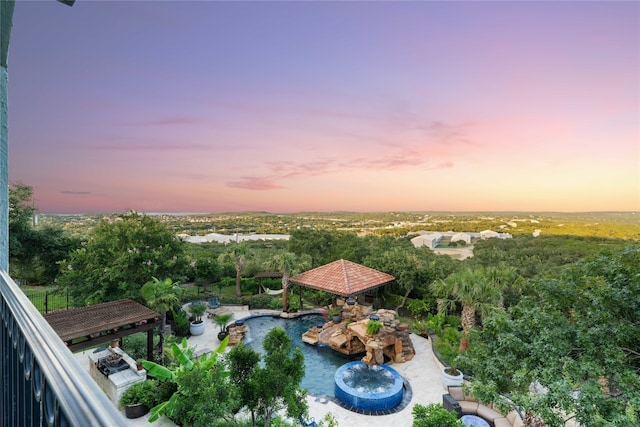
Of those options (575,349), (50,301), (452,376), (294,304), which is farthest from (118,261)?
(575,349)

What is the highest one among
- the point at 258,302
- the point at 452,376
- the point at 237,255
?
the point at 237,255

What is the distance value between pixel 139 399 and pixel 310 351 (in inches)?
315

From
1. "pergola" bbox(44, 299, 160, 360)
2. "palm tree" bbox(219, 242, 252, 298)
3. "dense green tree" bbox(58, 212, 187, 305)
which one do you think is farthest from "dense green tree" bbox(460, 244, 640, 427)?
"palm tree" bbox(219, 242, 252, 298)

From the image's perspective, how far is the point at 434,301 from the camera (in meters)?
19.0

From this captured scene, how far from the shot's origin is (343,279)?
60.8 feet

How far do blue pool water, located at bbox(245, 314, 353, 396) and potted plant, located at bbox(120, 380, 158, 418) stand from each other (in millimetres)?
5215

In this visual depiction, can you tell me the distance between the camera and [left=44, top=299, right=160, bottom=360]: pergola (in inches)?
397

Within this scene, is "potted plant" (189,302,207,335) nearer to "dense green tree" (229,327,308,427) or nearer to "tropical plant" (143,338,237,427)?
"tropical plant" (143,338,237,427)

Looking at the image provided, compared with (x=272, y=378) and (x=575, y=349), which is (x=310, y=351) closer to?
(x=272, y=378)

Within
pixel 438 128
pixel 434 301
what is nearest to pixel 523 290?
pixel 434 301

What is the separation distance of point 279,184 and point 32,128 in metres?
26.1

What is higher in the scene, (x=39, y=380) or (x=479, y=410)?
(x=39, y=380)

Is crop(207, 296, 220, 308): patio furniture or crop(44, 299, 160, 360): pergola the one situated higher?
crop(44, 299, 160, 360): pergola

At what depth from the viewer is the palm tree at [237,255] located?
→ 22.4 m
